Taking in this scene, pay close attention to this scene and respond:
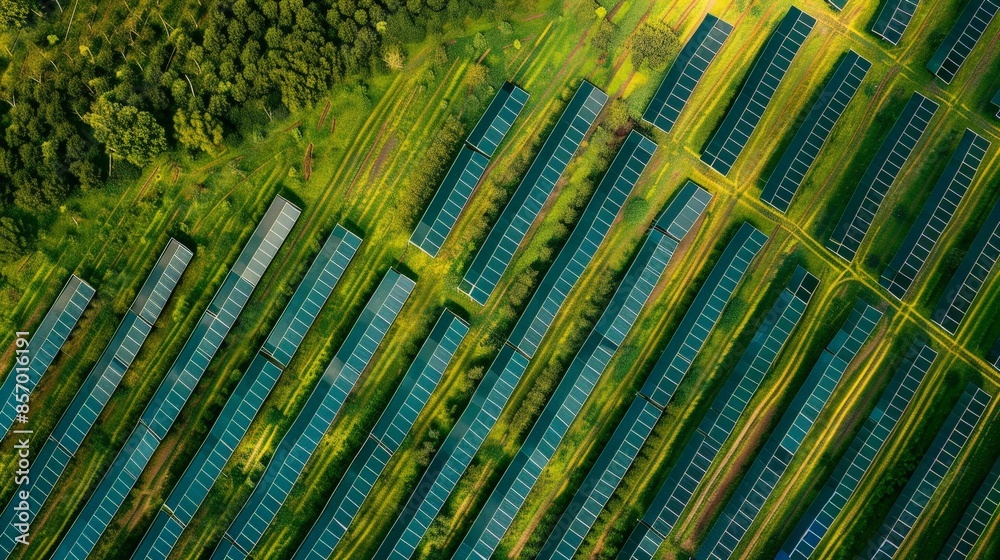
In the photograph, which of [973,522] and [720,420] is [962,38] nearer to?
[720,420]

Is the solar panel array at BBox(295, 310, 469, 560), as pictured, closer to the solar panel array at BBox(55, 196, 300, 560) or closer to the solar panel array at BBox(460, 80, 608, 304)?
the solar panel array at BBox(460, 80, 608, 304)

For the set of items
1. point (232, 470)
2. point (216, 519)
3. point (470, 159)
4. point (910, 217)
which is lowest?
point (216, 519)

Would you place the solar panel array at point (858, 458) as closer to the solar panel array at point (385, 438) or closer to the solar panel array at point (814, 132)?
the solar panel array at point (814, 132)

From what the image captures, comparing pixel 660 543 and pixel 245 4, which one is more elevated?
pixel 245 4

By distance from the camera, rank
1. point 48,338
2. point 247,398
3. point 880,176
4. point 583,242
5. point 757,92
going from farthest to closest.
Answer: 1. point 880,176
2. point 757,92
3. point 48,338
4. point 583,242
5. point 247,398

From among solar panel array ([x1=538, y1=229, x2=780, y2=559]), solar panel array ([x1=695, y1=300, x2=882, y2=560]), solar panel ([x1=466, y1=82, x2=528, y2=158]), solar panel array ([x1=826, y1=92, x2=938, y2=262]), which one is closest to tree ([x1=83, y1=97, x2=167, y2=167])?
solar panel ([x1=466, y1=82, x2=528, y2=158])

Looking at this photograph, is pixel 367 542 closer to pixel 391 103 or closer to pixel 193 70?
pixel 391 103

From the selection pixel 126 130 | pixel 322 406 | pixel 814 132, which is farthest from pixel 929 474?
pixel 126 130

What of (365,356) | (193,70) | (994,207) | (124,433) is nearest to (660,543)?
(365,356)
